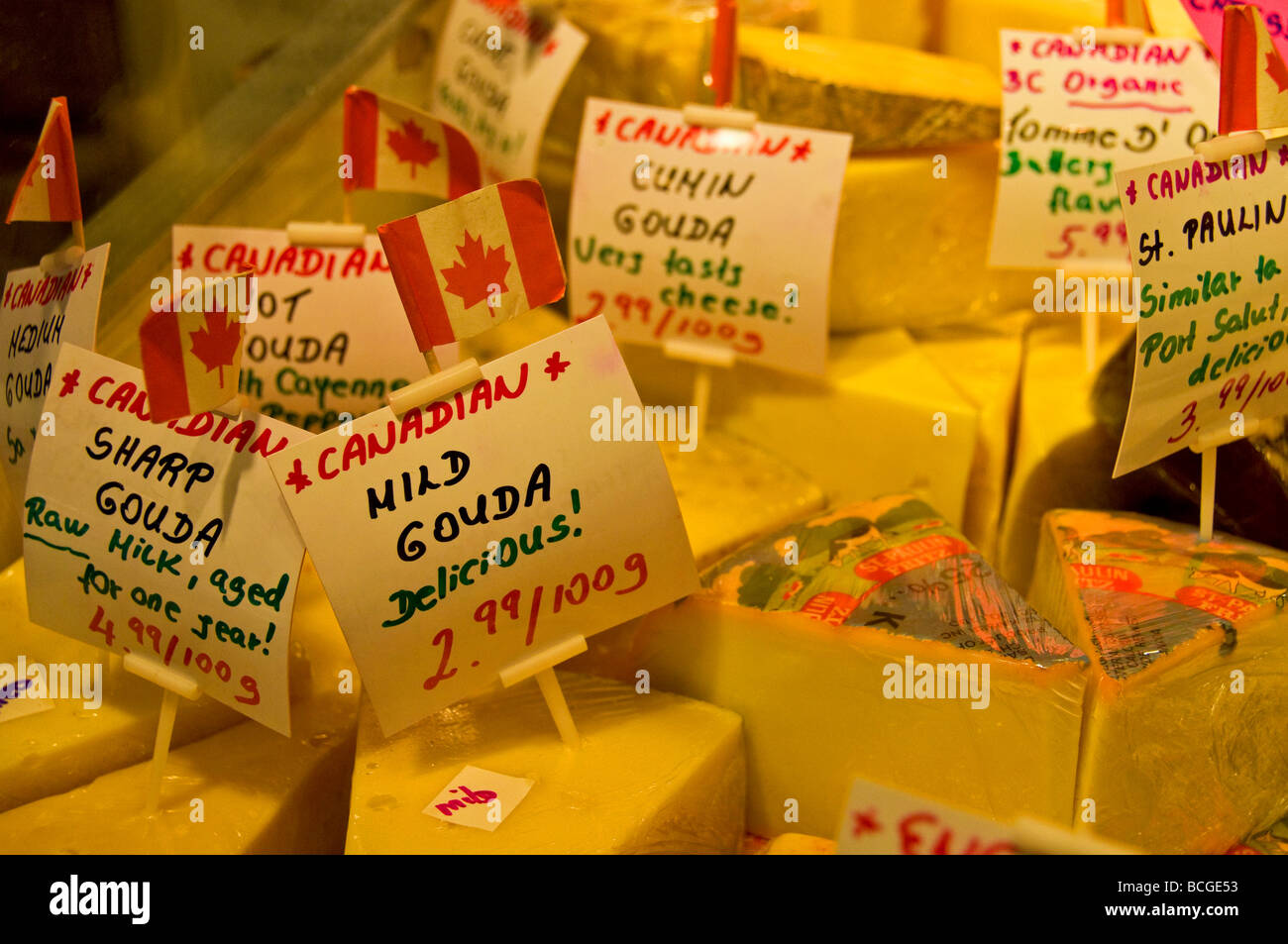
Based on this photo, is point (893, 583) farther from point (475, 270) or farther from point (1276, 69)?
point (1276, 69)

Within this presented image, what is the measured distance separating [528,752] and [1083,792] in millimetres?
611

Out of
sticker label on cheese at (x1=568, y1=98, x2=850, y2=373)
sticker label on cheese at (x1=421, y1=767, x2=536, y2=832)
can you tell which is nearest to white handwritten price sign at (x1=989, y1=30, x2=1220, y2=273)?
sticker label on cheese at (x1=568, y1=98, x2=850, y2=373)

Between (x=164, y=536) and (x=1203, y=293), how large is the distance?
1.16 meters

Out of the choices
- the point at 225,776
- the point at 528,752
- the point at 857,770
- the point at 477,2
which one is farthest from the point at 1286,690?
the point at 477,2

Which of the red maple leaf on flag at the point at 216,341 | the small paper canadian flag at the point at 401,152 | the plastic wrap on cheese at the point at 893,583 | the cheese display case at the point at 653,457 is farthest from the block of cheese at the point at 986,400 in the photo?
the red maple leaf on flag at the point at 216,341

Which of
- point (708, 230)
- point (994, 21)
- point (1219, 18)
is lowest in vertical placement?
point (708, 230)

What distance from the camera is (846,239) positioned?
189 cm

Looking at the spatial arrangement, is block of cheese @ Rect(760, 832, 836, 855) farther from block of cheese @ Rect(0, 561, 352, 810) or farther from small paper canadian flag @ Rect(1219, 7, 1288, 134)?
small paper canadian flag @ Rect(1219, 7, 1288, 134)

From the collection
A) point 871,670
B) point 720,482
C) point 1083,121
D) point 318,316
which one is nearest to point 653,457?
point 871,670

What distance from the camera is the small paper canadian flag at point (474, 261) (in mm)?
1104

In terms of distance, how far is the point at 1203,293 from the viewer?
A: 1.30 meters

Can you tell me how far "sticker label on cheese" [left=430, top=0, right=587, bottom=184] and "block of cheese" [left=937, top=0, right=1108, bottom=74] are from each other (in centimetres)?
74

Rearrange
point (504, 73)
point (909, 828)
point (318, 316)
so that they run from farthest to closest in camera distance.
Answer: point (504, 73) → point (318, 316) → point (909, 828)
